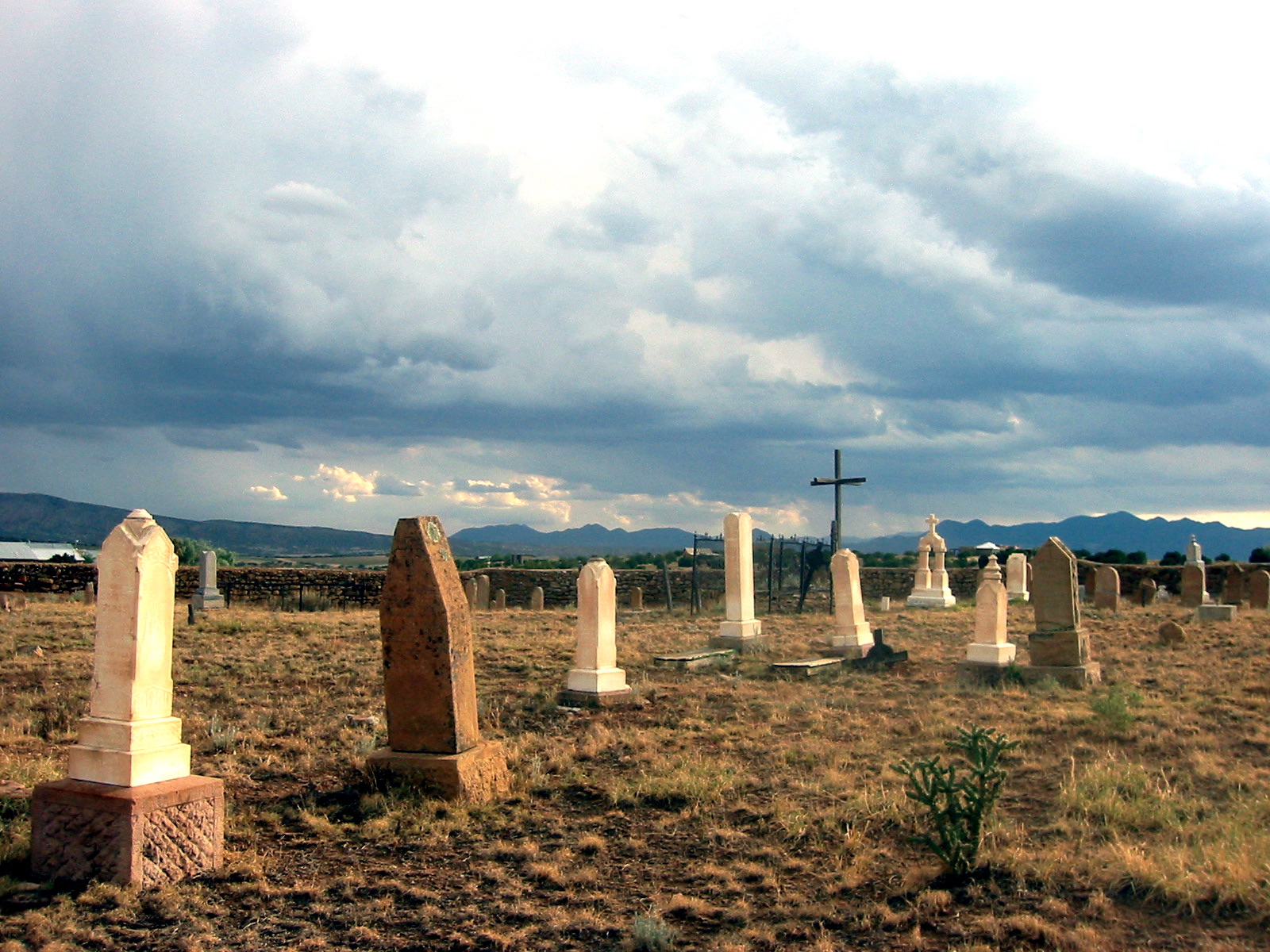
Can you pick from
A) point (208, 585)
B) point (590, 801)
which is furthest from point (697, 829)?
point (208, 585)

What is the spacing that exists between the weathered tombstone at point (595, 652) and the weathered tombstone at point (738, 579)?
529 cm

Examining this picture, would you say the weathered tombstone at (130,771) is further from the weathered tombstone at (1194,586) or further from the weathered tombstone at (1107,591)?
the weathered tombstone at (1194,586)

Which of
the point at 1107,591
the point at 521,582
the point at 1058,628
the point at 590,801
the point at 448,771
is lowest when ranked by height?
the point at 590,801

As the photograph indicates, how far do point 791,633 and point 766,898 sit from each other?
14193 mm

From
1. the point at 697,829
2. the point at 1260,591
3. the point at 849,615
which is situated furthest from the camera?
the point at 1260,591

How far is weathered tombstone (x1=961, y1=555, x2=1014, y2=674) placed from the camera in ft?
44.4

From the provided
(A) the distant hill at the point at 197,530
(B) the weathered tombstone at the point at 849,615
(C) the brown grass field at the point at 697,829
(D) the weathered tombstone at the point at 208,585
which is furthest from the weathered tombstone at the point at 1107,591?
(A) the distant hill at the point at 197,530

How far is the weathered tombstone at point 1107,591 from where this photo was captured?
81.5 feet

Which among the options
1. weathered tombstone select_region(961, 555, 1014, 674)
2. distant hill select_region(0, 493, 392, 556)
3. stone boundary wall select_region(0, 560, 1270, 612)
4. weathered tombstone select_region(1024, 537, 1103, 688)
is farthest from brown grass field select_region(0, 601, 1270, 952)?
distant hill select_region(0, 493, 392, 556)

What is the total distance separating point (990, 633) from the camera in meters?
13.8

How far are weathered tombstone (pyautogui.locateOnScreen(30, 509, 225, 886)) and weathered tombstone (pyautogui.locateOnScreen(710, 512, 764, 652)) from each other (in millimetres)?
12096

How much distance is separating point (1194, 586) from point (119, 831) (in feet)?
88.0

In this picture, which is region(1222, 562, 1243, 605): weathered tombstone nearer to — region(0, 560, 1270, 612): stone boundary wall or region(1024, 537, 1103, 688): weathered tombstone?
region(0, 560, 1270, 612): stone boundary wall

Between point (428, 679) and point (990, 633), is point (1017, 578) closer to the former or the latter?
point (990, 633)
